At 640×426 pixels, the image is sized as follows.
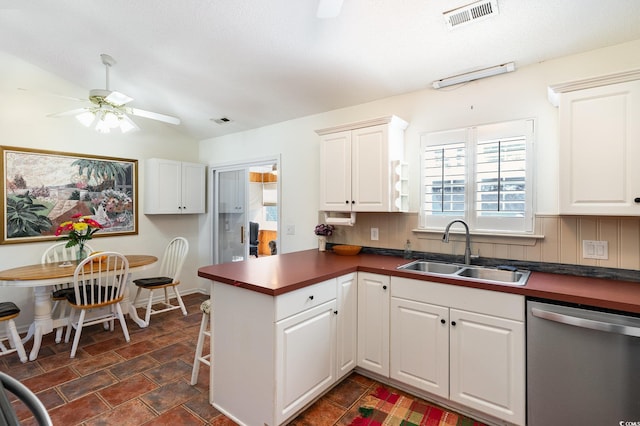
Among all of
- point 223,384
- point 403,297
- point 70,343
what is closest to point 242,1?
point 403,297

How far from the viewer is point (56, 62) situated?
10.5 ft

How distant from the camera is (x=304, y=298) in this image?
1.97 meters

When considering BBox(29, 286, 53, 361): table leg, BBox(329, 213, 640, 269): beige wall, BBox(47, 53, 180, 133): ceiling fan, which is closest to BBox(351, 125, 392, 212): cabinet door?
BBox(329, 213, 640, 269): beige wall

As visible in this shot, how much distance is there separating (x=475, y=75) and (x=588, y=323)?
6.01 feet

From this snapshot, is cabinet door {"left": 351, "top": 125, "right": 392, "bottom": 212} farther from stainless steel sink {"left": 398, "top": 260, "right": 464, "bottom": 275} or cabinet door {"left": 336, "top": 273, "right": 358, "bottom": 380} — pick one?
Answer: cabinet door {"left": 336, "top": 273, "right": 358, "bottom": 380}

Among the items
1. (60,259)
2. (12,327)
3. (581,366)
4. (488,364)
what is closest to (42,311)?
(12,327)

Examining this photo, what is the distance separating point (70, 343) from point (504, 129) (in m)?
4.41

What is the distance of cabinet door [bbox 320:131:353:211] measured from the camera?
114 inches

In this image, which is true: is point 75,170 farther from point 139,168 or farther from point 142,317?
point 142,317

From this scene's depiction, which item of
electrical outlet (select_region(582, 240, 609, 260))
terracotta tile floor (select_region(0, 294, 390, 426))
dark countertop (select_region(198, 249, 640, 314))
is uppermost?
electrical outlet (select_region(582, 240, 609, 260))

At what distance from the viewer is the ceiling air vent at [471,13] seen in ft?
6.00

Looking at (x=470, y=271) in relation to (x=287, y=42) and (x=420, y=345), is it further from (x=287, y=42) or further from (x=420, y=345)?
(x=287, y=42)

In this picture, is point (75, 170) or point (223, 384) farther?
point (75, 170)

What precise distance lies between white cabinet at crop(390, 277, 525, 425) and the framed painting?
12.0 ft
